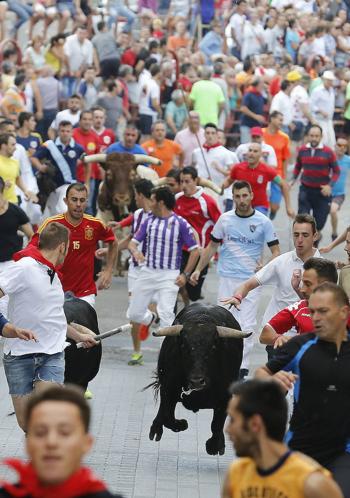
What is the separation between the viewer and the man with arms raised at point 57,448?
467 cm

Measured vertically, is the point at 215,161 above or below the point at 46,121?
above

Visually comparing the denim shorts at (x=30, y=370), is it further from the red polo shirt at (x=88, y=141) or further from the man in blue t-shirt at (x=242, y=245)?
the red polo shirt at (x=88, y=141)

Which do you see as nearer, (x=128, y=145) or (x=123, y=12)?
(x=128, y=145)

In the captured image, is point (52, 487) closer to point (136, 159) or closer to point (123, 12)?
point (136, 159)

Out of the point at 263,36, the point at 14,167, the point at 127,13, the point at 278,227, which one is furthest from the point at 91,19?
the point at 14,167

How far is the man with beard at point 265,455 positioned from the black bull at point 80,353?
5550mm

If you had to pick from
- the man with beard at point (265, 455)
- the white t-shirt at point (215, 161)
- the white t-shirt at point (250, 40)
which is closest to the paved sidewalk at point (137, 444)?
the man with beard at point (265, 455)

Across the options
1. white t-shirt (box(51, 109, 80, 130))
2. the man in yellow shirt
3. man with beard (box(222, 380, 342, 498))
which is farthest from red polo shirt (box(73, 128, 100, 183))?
man with beard (box(222, 380, 342, 498))

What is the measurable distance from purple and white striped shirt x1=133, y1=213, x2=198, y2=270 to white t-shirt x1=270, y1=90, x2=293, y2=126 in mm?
12332

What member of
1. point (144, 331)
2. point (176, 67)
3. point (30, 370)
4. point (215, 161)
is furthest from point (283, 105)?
point (30, 370)

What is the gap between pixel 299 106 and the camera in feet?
88.4

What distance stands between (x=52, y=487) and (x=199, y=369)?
18.4 feet

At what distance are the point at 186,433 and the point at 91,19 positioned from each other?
18670mm

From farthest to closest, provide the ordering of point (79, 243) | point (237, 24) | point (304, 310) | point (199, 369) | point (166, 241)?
point (237, 24) < point (166, 241) < point (79, 243) < point (199, 369) < point (304, 310)
